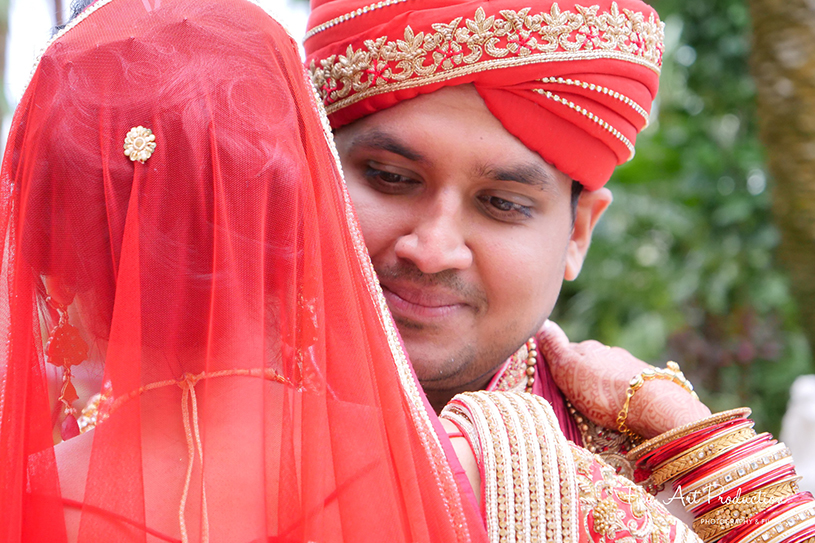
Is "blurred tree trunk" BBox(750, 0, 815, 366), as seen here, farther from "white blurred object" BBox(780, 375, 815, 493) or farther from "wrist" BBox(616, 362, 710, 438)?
"wrist" BBox(616, 362, 710, 438)

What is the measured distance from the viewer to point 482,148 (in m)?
1.63

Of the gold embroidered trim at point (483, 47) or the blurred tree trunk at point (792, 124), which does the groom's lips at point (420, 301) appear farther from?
the blurred tree trunk at point (792, 124)

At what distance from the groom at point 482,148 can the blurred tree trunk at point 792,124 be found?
5.43 feet

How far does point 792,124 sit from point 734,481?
2127 mm

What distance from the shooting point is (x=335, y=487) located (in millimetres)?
998

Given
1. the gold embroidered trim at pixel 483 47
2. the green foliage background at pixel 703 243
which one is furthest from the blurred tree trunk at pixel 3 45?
the green foliage background at pixel 703 243

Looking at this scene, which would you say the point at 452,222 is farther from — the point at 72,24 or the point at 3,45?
the point at 3,45

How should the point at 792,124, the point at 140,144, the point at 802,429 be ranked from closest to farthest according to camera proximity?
the point at 140,144 < the point at 802,429 < the point at 792,124

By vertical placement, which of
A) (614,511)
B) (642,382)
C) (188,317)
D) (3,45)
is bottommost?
(614,511)

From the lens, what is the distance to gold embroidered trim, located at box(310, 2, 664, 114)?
1.60 m

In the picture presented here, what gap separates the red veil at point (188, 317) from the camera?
0.96m

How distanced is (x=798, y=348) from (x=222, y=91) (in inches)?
201

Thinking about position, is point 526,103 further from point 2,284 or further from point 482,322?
point 2,284

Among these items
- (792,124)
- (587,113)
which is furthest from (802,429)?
(587,113)
